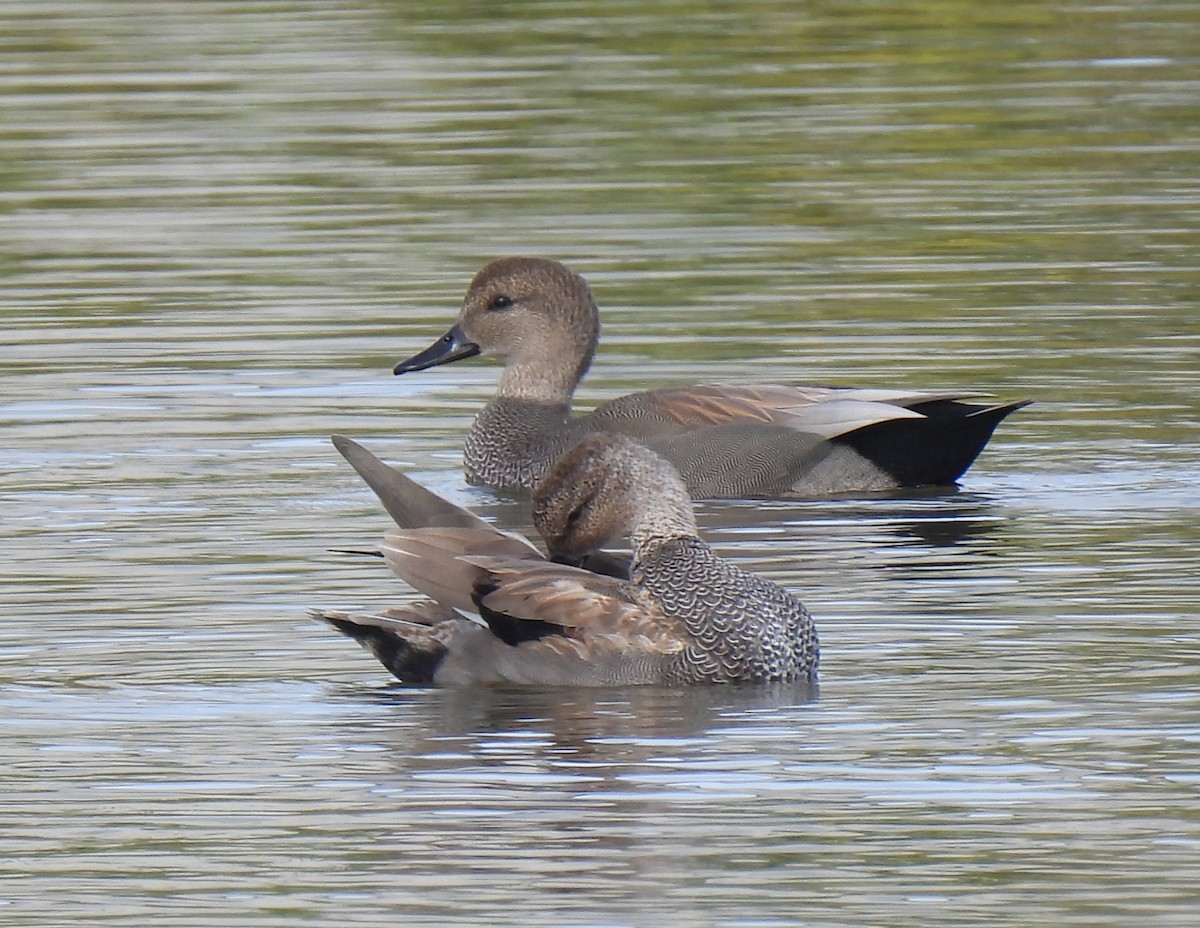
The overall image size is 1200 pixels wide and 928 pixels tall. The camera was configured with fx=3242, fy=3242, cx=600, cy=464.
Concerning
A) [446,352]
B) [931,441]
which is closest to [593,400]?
[446,352]

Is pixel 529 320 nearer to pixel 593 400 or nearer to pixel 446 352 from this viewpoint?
pixel 446 352

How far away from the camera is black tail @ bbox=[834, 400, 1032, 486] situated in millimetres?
11508

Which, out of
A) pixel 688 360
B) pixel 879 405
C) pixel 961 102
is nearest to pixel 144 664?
pixel 879 405

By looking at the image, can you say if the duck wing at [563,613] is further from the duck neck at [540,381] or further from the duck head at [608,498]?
the duck neck at [540,381]

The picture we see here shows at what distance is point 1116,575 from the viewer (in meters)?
9.74

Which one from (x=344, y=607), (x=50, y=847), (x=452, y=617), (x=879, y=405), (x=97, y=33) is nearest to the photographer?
(x=50, y=847)

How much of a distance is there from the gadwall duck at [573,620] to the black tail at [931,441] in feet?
9.25

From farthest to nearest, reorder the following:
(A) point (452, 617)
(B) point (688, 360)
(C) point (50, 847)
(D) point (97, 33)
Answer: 1. (D) point (97, 33)
2. (B) point (688, 360)
3. (A) point (452, 617)
4. (C) point (50, 847)

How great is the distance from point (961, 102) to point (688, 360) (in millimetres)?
7018

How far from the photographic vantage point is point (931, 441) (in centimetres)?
1166

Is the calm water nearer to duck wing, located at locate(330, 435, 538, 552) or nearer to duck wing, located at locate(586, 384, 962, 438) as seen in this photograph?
duck wing, located at locate(586, 384, 962, 438)

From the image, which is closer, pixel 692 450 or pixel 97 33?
pixel 692 450

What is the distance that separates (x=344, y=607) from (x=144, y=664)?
36.4 inches

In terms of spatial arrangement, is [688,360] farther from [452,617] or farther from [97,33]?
[97,33]
